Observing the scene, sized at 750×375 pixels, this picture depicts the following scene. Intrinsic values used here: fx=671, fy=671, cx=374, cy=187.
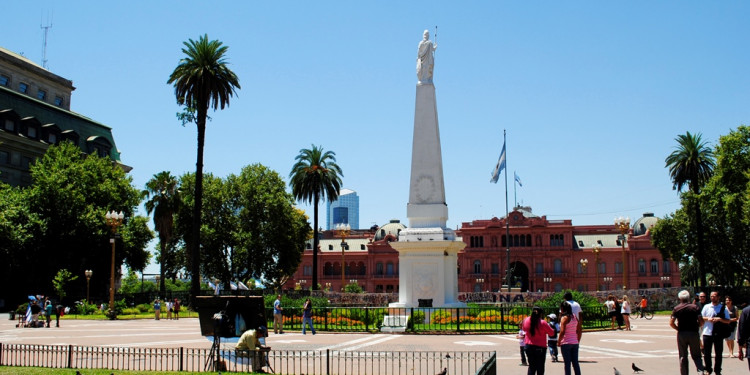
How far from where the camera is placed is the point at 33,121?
5762 centimetres

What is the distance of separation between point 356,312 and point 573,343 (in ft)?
53.5

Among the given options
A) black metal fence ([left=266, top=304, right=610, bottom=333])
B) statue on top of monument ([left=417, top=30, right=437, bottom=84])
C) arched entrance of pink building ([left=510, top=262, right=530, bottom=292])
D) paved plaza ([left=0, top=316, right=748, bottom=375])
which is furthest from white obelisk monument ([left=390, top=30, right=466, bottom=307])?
arched entrance of pink building ([left=510, top=262, right=530, bottom=292])

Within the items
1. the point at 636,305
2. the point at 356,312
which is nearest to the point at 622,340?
the point at 356,312

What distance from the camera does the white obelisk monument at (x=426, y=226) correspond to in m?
28.5

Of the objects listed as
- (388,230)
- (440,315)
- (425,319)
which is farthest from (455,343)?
(388,230)

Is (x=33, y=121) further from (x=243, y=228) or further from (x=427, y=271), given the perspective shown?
(x=427, y=271)

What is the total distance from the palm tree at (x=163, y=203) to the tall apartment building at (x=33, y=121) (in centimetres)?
862

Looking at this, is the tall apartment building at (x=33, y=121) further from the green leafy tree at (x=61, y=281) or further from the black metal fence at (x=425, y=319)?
the black metal fence at (x=425, y=319)

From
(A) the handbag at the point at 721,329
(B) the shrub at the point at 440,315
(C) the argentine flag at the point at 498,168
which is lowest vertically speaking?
(B) the shrub at the point at 440,315

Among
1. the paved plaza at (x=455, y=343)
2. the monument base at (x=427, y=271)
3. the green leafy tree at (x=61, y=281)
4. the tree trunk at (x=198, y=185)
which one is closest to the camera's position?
the paved plaza at (x=455, y=343)

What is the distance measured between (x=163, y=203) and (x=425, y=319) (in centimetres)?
3037

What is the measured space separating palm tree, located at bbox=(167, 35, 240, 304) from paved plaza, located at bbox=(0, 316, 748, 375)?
11.7 meters

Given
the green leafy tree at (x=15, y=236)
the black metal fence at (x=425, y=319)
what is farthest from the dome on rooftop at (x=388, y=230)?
the black metal fence at (x=425, y=319)

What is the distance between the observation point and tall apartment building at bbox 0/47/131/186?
55.2 meters
